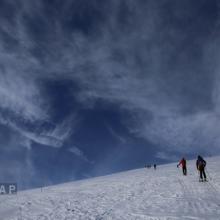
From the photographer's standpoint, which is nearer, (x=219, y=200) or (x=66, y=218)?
(x=66, y=218)

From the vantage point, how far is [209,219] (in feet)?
31.9

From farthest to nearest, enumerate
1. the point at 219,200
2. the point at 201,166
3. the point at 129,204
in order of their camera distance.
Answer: the point at 201,166
the point at 129,204
the point at 219,200

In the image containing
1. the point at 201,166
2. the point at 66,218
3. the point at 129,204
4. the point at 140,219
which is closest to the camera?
the point at 140,219

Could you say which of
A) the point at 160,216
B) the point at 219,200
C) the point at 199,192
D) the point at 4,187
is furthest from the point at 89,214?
the point at 4,187

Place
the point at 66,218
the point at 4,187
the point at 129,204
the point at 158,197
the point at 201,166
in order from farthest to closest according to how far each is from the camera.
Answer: the point at 4,187, the point at 201,166, the point at 158,197, the point at 129,204, the point at 66,218

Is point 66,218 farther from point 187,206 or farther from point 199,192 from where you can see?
point 199,192

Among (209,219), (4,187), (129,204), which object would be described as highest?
(4,187)

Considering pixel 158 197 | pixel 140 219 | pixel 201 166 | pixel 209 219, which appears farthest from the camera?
pixel 201 166

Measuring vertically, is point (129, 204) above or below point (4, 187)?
below

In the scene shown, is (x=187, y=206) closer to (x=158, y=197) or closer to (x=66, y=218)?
(x=158, y=197)

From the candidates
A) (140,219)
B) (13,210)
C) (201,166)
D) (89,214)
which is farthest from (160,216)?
(201,166)

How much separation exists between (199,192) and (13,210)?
11.0m

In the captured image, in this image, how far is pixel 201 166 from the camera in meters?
21.5

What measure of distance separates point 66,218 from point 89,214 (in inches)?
42.9
